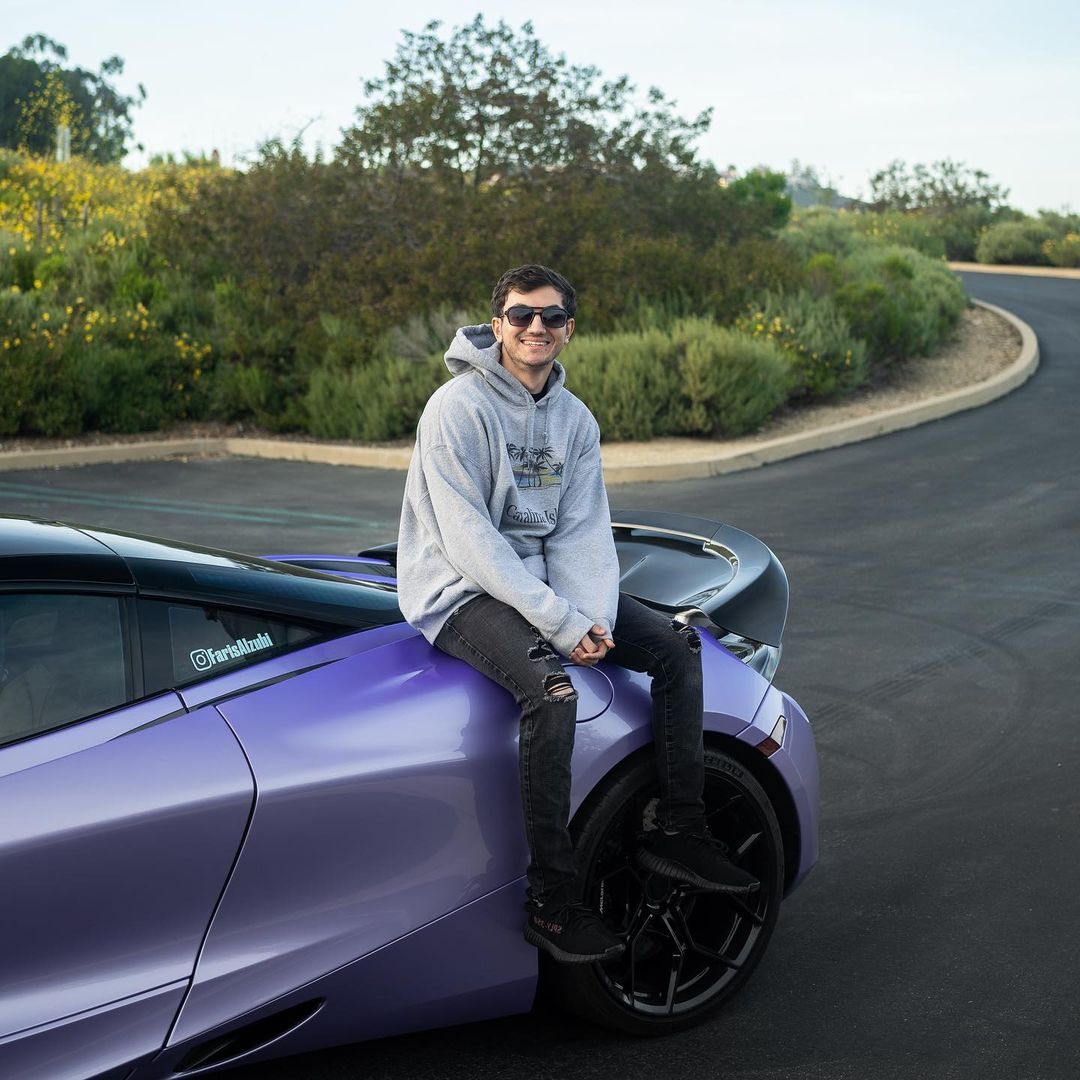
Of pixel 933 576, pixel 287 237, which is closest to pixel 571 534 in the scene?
pixel 933 576

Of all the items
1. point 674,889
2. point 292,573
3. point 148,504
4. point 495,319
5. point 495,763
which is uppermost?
point 495,319

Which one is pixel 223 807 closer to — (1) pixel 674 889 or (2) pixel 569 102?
(1) pixel 674 889

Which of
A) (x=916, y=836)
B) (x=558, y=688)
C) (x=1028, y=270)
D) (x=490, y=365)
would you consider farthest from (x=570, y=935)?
(x=1028, y=270)

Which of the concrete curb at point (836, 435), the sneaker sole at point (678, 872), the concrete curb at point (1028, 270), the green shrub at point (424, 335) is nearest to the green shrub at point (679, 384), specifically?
the concrete curb at point (836, 435)

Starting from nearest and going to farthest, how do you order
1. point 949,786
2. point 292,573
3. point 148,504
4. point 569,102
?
1. point 292,573
2. point 949,786
3. point 148,504
4. point 569,102

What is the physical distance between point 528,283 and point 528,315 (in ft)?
0.31

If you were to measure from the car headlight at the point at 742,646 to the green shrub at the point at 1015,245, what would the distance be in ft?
124

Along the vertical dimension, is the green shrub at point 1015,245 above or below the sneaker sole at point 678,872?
above

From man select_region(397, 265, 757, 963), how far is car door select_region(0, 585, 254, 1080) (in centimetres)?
69

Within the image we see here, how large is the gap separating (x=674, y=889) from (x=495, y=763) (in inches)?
25.6

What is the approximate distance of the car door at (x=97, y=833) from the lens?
8.84 feet

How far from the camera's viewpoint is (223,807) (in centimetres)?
286

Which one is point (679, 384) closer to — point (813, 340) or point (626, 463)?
point (626, 463)

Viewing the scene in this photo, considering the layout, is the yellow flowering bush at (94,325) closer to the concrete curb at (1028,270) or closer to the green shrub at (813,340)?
the green shrub at (813,340)
